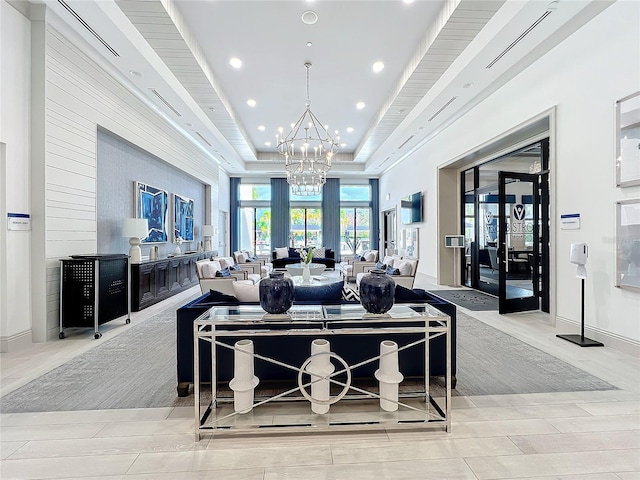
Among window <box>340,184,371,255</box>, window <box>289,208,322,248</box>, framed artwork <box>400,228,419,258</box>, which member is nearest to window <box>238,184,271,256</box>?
window <box>289,208,322,248</box>

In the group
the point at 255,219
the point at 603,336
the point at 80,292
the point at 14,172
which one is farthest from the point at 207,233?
the point at 603,336

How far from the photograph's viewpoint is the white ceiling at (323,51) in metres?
3.76

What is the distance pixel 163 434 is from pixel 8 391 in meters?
1.67

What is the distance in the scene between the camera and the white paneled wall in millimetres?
3855

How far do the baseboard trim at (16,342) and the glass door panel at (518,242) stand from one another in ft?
21.3

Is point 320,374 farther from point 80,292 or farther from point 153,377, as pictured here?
point 80,292

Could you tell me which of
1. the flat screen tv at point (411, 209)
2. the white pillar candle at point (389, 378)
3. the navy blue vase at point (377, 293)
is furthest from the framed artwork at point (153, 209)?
the flat screen tv at point (411, 209)

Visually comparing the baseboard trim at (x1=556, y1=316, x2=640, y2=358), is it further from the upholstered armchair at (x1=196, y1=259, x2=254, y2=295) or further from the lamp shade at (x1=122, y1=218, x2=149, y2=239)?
the lamp shade at (x1=122, y1=218, x2=149, y2=239)

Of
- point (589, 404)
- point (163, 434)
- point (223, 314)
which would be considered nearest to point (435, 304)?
point (589, 404)

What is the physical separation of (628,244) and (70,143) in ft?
22.0

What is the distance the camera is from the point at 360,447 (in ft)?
6.40

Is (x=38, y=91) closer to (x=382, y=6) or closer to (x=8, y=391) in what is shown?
(x=8, y=391)

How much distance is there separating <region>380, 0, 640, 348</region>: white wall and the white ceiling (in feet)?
0.93

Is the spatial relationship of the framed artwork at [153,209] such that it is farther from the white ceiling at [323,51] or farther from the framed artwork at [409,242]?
the framed artwork at [409,242]
